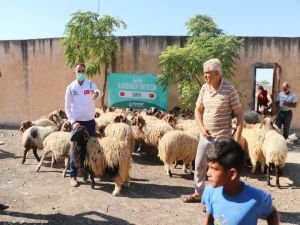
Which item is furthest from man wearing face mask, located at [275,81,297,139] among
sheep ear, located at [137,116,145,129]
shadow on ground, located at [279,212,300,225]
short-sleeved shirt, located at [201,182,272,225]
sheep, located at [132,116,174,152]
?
short-sleeved shirt, located at [201,182,272,225]

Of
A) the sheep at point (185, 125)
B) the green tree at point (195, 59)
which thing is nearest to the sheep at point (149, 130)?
the sheep at point (185, 125)

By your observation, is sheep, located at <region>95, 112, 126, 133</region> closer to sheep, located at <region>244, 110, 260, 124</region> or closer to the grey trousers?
the grey trousers

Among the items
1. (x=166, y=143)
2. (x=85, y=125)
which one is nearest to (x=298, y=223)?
(x=166, y=143)

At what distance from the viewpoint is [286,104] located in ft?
30.7

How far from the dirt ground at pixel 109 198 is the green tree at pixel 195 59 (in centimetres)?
379

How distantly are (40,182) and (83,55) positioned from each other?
713 centimetres

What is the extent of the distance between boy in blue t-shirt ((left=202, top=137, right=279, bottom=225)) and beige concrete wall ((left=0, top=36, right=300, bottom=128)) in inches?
422

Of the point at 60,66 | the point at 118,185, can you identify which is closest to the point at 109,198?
the point at 118,185

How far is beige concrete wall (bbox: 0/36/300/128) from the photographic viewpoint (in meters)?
12.5

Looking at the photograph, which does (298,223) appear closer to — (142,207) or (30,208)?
(142,207)

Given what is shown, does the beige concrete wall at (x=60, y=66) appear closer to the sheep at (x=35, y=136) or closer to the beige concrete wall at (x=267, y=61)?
the beige concrete wall at (x=267, y=61)

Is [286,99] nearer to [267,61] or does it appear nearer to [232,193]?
[267,61]

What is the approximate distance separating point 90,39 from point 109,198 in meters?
8.12

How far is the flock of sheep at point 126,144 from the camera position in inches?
223
